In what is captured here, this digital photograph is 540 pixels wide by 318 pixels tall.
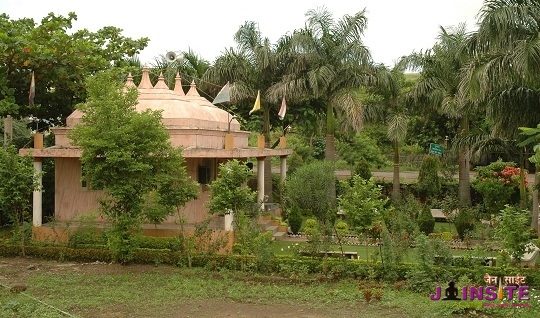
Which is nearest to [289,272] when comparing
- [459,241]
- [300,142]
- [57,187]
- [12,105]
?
[459,241]

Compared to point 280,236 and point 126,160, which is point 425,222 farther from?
point 126,160

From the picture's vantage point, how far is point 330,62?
2409 centimetres

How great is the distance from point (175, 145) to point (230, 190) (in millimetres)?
3776

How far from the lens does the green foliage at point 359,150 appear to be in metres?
39.0

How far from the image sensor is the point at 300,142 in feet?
137

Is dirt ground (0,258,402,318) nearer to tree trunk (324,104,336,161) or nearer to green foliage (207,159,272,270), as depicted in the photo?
green foliage (207,159,272,270)

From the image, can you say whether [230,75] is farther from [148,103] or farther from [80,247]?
[80,247]

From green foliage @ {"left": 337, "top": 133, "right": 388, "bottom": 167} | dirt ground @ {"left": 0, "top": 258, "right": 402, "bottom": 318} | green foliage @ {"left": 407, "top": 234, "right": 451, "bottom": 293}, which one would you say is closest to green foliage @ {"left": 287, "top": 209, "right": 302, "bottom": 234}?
green foliage @ {"left": 407, "top": 234, "right": 451, "bottom": 293}

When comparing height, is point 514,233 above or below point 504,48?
below

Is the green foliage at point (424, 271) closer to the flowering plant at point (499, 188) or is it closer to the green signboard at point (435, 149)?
the flowering plant at point (499, 188)

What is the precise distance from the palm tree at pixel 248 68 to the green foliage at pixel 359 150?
1445 centimetres

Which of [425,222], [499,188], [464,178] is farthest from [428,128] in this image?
[425,222]

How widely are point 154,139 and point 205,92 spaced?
11.7m

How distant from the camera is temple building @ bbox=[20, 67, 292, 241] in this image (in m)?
18.0
